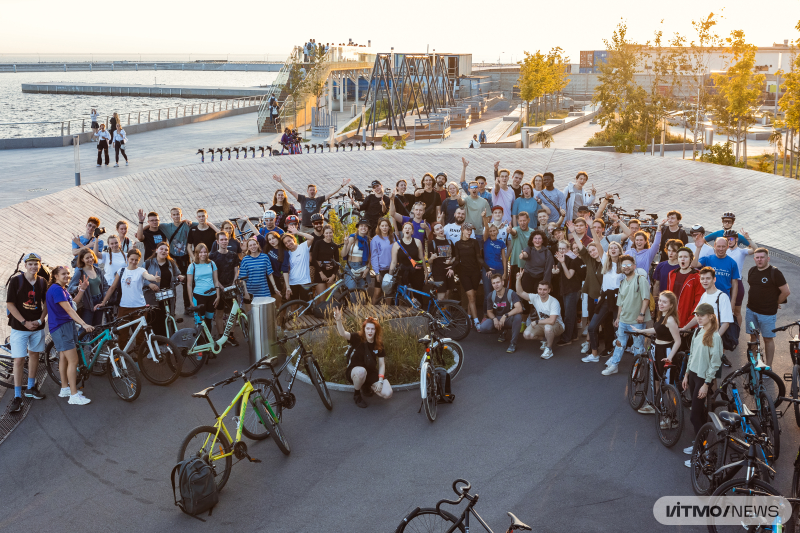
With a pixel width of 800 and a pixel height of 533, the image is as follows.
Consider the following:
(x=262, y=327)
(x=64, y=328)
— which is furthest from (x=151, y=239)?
Result: (x=64, y=328)

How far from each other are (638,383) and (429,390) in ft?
8.76

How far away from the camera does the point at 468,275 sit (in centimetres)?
1152

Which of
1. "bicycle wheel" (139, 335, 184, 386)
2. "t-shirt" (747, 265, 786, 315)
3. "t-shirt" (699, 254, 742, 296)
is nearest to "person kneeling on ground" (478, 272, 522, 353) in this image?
"t-shirt" (699, 254, 742, 296)

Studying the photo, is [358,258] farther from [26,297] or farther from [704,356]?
[704,356]

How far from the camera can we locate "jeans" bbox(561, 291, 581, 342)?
1087cm

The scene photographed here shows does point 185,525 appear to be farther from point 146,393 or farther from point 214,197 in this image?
point 214,197

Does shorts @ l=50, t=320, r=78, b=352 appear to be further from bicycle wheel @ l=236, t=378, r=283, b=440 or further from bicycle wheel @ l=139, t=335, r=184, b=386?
bicycle wheel @ l=236, t=378, r=283, b=440

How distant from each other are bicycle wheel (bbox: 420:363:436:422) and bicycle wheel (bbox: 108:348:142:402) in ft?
12.3

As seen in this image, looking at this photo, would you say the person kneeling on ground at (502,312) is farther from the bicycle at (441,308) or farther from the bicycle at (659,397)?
the bicycle at (659,397)

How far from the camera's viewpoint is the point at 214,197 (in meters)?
20.3

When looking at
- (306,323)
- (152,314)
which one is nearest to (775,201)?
(306,323)

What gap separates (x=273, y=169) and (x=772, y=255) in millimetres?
14569

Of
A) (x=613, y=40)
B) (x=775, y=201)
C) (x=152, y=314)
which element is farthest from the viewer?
(x=613, y=40)

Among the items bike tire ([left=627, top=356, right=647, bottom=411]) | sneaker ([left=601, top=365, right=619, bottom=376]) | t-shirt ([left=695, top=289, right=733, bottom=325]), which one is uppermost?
t-shirt ([left=695, top=289, right=733, bottom=325])
